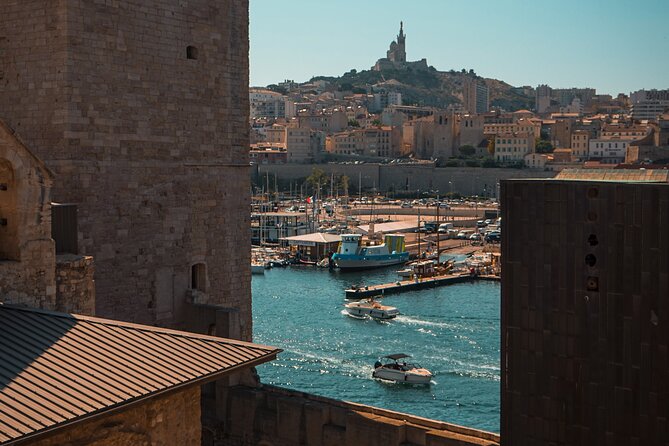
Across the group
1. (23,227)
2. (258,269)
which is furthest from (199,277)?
(258,269)

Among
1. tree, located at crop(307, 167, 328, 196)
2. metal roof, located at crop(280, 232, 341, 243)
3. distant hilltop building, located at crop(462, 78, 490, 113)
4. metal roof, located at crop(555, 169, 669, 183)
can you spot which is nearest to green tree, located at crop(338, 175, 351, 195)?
tree, located at crop(307, 167, 328, 196)

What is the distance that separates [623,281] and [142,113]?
17.4ft

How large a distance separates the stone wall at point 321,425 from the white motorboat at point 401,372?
10500 mm

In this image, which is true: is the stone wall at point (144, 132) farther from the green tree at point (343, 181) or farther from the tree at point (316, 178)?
the tree at point (316, 178)

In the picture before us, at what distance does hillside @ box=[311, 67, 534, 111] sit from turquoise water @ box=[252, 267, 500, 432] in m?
128

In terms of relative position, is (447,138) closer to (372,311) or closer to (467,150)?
(467,150)

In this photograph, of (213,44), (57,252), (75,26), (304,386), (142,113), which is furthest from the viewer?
(304,386)

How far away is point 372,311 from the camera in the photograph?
28188mm

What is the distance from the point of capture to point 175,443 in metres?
5.44

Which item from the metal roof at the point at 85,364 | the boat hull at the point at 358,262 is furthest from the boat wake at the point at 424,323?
the metal roof at the point at 85,364

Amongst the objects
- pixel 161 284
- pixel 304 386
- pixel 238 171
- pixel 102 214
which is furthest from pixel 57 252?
pixel 304 386

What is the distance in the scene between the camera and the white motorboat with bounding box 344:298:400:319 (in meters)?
28.1

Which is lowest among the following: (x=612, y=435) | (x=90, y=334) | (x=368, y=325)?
(x=368, y=325)

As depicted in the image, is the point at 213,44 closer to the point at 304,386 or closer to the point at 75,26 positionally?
the point at 75,26
